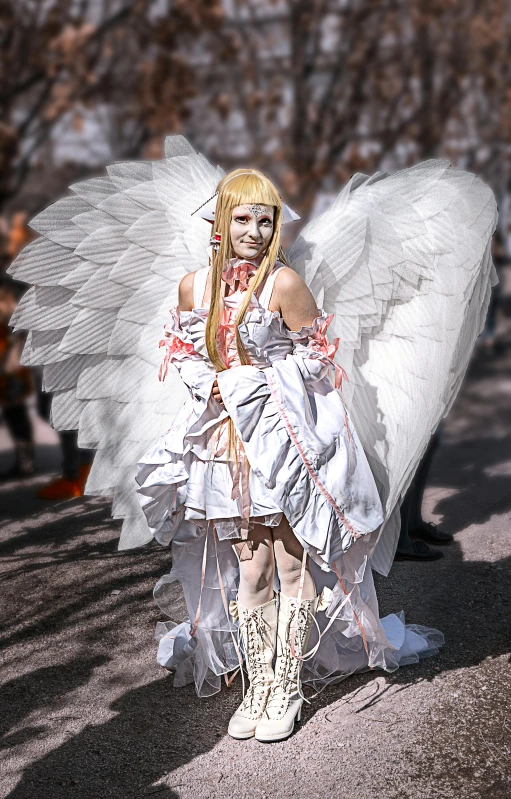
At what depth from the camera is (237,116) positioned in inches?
368

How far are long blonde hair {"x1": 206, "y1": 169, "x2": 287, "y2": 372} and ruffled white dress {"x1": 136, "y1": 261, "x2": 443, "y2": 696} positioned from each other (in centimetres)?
3

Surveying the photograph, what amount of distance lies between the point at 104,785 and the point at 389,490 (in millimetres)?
1279

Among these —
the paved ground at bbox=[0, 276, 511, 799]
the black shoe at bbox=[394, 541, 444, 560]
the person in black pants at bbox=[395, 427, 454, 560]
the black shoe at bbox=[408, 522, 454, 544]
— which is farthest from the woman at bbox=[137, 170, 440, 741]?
the black shoe at bbox=[408, 522, 454, 544]

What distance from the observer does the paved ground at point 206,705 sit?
2529 millimetres

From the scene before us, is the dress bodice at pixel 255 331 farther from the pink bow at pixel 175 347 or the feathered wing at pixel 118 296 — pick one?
the feathered wing at pixel 118 296

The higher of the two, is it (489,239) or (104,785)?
(489,239)

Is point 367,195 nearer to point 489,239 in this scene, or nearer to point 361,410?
point 489,239

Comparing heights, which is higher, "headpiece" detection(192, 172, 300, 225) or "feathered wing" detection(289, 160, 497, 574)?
"headpiece" detection(192, 172, 300, 225)

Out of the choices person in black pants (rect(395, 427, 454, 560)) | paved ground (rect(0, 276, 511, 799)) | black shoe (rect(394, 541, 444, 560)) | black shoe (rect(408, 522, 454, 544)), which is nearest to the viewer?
paved ground (rect(0, 276, 511, 799))

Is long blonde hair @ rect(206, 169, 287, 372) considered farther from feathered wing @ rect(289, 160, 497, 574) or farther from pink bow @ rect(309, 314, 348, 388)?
feathered wing @ rect(289, 160, 497, 574)

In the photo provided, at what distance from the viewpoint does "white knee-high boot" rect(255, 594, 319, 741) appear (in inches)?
109

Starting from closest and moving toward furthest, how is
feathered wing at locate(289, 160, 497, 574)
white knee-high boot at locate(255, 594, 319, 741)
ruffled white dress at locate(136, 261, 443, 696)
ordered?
ruffled white dress at locate(136, 261, 443, 696) → white knee-high boot at locate(255, 594, 319, 741) → feathered wing at locate(289, 160, 497, 574)

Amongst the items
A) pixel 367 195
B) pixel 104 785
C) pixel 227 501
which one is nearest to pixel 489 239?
pixel 367 195

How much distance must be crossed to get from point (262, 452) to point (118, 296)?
93 cm
